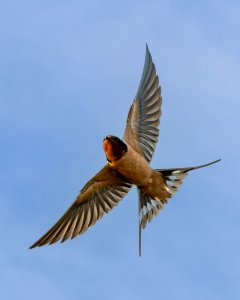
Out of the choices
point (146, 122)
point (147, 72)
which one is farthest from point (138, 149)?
point (147, 72)

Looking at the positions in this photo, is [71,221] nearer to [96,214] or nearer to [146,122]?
[96,214]

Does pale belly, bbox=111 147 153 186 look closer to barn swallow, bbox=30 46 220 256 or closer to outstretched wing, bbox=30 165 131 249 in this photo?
barn swallow, bbox=30 46 220 256

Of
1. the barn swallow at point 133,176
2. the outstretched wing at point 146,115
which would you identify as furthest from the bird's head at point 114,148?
the outstretched wing at point 146,115

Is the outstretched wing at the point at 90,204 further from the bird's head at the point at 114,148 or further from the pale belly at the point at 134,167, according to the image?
the bird's head at the point at 114,148

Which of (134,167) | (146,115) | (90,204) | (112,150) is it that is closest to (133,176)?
(134,167)

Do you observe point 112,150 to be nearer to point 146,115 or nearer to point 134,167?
point 134,167

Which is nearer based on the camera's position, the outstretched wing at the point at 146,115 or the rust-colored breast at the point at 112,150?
the rust-colored breast at the point at 112,150

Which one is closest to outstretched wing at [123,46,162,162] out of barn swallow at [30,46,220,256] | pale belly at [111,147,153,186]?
barn swallow at [30,46,220,256]
